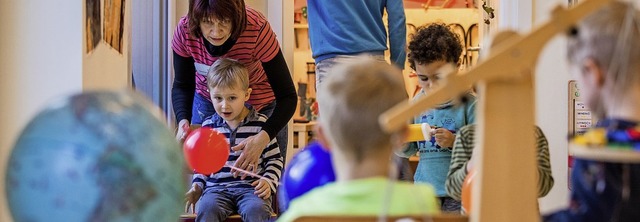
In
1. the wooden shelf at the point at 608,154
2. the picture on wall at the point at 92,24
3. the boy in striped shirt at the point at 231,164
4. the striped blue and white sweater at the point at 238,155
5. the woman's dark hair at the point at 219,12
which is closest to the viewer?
the wooden shelf at the point at 608,154

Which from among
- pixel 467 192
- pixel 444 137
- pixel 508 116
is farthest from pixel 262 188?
pixel 508 116

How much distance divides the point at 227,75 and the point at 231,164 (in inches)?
15.3

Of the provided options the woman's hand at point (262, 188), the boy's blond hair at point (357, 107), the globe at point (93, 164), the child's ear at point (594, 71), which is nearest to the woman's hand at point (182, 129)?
the woman's hand at point (262, 188)

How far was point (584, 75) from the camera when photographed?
1858 millimetres

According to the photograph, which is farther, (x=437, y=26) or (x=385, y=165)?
(x=437, y=26)

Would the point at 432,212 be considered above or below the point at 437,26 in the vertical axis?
below

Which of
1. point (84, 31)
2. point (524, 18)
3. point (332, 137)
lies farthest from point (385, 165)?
point (524, 18)

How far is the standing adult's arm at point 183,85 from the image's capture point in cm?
429

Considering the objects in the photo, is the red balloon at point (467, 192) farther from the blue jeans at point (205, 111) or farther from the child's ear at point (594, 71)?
the blue jeans at point (205, 111)

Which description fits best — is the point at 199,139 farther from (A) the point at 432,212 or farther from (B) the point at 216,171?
(A) the point at 432,212

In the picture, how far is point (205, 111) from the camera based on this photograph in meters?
4.30

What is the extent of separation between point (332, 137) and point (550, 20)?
0.50 metres

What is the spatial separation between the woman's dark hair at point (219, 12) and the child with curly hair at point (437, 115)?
2.45ft

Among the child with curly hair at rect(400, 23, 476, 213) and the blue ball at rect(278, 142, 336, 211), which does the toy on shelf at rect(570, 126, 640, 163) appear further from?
the child with curly hair at rect(400, 23, 476, 213)
